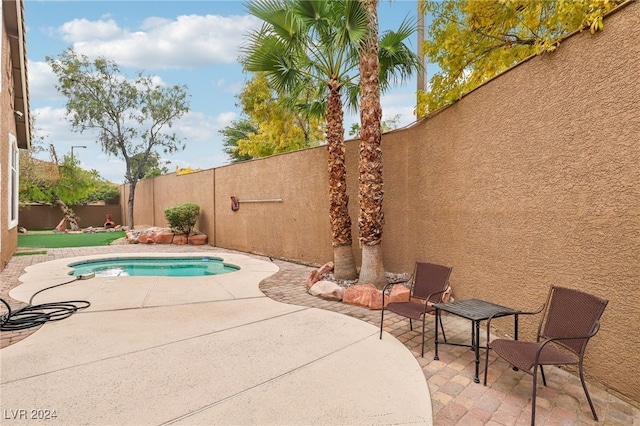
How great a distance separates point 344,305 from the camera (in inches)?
219

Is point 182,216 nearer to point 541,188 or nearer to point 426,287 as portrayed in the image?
point 426,287

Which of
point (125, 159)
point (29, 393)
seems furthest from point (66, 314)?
point (125, 159)

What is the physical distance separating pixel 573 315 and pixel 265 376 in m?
2.85

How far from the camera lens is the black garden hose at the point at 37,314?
14.3ft

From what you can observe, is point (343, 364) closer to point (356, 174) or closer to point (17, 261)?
point (356, 174)

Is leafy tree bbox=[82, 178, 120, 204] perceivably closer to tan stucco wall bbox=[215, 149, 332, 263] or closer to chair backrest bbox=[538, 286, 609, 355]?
tan stucco wall bbox=[215, 149, 332, 263]

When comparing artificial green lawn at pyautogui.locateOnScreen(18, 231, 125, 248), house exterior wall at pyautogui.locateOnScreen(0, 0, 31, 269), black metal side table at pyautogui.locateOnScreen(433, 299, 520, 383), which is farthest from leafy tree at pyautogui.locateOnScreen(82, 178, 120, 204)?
black metal side table at pyautogui.locateOnScreen(433, 299, 520, 383)

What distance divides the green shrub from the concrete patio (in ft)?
32.1

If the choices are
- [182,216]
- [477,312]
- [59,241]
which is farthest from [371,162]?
[59,241]

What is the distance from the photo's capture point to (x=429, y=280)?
14.7ft

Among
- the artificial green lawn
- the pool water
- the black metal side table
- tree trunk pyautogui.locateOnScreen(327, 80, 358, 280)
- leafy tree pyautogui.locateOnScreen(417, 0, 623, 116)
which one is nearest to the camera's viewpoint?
the black metal side table

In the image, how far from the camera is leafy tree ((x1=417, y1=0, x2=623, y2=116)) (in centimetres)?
597

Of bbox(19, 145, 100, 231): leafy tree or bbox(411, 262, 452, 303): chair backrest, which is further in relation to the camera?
bbox(19, 145, 100, 231): leafy tree

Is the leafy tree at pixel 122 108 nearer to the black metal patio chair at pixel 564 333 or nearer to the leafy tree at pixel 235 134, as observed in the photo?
the leafy tree at pixel 235 134
